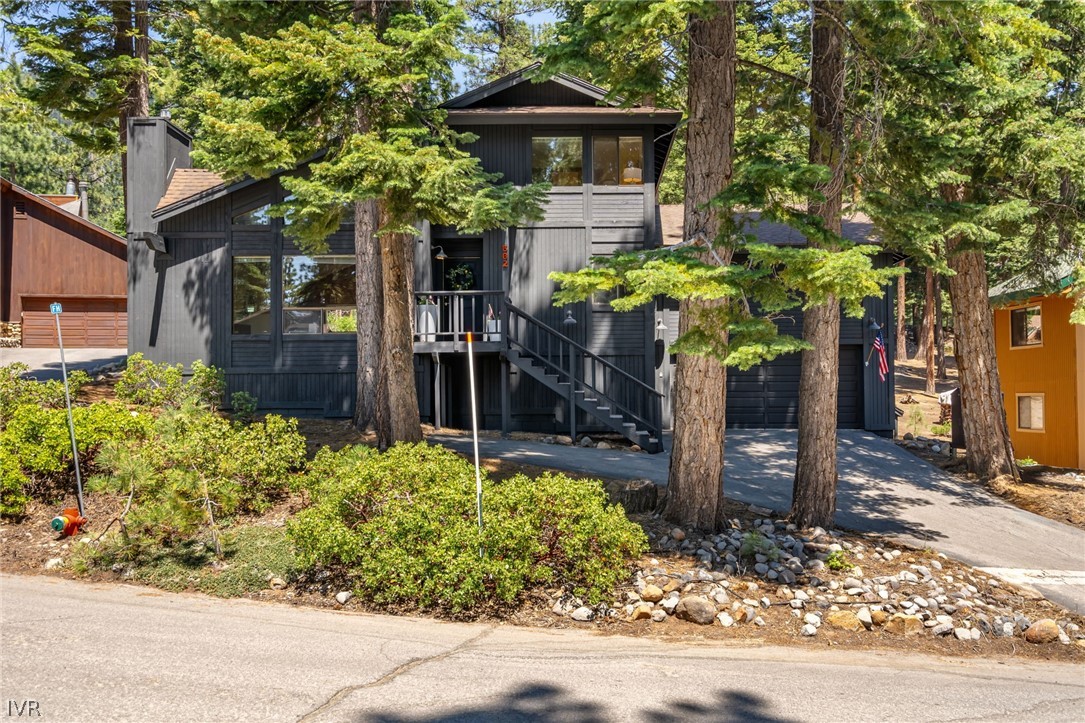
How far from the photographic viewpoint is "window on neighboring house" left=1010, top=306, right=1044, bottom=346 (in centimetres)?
1877

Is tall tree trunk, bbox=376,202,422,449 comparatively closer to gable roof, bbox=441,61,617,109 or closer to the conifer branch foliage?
the conifer branch foliage

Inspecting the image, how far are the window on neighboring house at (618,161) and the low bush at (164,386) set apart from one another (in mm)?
8598

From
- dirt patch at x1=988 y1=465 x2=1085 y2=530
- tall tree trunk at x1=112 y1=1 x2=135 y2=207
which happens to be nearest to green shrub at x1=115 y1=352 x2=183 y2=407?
tall tree trunk at x1=112 y1=1 x2=135 y2=207

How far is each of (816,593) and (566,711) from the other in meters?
4.03

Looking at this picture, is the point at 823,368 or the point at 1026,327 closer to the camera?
the point at 823,368

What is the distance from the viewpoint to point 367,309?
46.9ft

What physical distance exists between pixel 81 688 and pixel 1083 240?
1553 cm

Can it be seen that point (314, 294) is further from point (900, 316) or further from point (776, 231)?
point (900, 316)

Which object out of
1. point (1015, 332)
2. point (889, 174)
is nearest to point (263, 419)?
point (889, 174)

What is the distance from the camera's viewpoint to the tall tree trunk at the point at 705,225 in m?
9.22

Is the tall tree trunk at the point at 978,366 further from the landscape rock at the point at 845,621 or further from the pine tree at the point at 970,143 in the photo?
the landscape rock at the point at 845,621

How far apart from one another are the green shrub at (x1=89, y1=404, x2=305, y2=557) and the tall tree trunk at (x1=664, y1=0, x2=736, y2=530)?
4.96m

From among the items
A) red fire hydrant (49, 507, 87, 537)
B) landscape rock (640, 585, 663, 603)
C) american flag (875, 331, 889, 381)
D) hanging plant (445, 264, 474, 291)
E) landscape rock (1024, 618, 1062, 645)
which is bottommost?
landscape rock (1024, 618, 1062, 645)

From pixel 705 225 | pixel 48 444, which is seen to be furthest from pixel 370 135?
pixel 48 444
